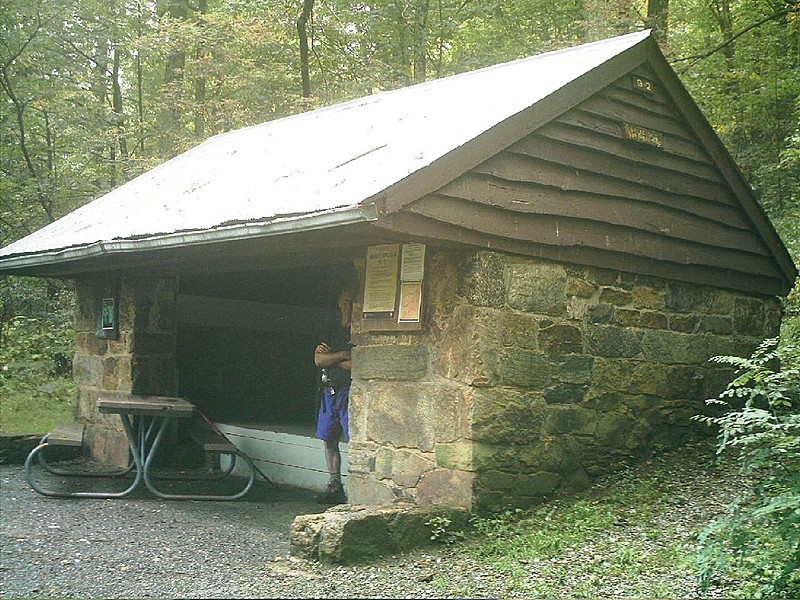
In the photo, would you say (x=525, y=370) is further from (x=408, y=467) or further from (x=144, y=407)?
(x=144, y=407)

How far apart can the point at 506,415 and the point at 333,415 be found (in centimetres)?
204

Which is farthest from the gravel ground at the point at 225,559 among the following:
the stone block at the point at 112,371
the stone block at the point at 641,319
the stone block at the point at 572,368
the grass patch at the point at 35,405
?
the grass patch at the point at 35,405

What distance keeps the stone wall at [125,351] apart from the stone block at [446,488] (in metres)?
4.16

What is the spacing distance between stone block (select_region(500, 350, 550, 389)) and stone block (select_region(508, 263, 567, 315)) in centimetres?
32

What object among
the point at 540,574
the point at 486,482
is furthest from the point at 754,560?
the point at 486,482

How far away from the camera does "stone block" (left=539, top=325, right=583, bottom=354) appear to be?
6.46 m

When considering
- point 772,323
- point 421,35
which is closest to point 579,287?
point 772,323

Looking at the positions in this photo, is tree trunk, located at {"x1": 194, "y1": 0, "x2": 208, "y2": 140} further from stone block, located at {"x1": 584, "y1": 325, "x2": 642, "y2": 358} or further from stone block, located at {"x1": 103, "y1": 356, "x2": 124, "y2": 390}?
stone block, located at {"x1": 584, "y1": 325, "x2": 642, "y2": 358}

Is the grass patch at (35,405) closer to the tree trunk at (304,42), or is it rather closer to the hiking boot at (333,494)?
the hiking boot at (333,494)

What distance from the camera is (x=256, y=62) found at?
18.6 metres

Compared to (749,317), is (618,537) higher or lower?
lower

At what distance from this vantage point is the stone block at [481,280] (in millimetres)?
6035

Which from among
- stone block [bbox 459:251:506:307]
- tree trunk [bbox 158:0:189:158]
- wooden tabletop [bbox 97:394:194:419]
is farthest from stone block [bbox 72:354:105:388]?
tree trunk [bbox 158:0:189:158]

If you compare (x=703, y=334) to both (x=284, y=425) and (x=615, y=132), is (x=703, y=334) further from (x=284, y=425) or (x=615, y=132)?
(x=284, y=425)
